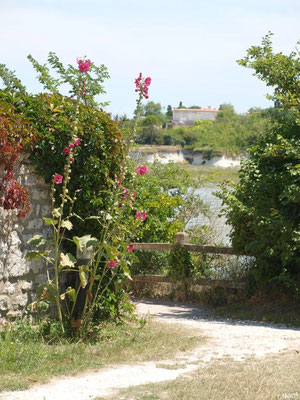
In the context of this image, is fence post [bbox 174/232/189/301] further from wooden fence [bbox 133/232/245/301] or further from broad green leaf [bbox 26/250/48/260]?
broad green leaf [bbox 26/250/48/260]

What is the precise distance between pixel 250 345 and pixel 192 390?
2.18 meters

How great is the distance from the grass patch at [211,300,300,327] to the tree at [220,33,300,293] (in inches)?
13.2

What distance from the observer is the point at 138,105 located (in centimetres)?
754

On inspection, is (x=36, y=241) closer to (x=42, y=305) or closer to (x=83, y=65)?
(x=42, y=305)

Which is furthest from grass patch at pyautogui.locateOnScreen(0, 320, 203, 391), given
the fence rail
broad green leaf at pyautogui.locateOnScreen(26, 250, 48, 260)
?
the fence rail

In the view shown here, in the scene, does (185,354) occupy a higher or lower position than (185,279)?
lower

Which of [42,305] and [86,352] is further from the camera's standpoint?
[42,305]

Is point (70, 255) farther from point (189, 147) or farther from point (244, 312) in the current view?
point (189, 147)

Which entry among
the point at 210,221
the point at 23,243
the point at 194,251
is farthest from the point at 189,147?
the point at 23,243

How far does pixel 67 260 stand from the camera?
7.16 metres

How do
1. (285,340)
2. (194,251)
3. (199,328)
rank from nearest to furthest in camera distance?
(285,340) → (199,328) → (194,251)

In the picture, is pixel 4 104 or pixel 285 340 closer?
pixel 4 104

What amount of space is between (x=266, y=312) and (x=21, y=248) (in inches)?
169

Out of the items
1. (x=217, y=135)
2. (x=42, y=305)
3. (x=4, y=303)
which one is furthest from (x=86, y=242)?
(x=217, y=135)
